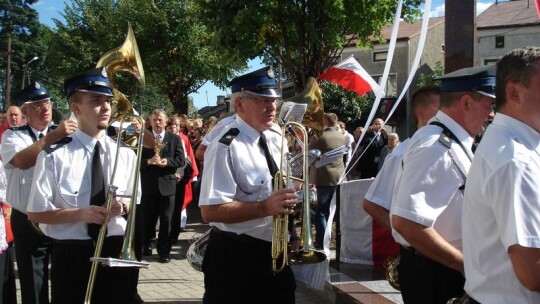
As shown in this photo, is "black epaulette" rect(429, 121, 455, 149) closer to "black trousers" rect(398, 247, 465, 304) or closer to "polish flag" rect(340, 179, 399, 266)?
"black trousers" rect(398, 247, 465, 304)

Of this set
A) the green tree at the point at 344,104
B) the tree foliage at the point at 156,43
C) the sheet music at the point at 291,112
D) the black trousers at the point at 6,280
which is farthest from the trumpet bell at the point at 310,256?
the green tree at the point at 344,104

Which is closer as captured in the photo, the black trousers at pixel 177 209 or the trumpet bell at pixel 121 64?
the trumpet bell at pixel 121 64

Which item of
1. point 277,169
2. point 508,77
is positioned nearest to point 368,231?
point 277,169

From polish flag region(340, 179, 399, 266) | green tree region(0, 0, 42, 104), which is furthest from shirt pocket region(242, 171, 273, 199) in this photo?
green tree region(0, 0, 42, 104)

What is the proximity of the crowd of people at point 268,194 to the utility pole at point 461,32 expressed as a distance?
99cm

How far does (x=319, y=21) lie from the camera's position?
13.5 m

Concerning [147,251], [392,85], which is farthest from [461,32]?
[392,85]

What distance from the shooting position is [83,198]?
11.8ft

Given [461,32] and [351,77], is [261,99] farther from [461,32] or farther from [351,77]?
[351,77]

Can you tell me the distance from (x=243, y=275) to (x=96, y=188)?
41.8 inches

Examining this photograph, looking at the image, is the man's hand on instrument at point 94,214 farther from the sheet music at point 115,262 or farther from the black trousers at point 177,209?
the black trousers at point 177,209

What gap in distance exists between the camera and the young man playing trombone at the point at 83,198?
11.4 ft

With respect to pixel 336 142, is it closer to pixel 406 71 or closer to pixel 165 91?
pixel 165 91

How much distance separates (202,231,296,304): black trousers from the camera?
3561mm
